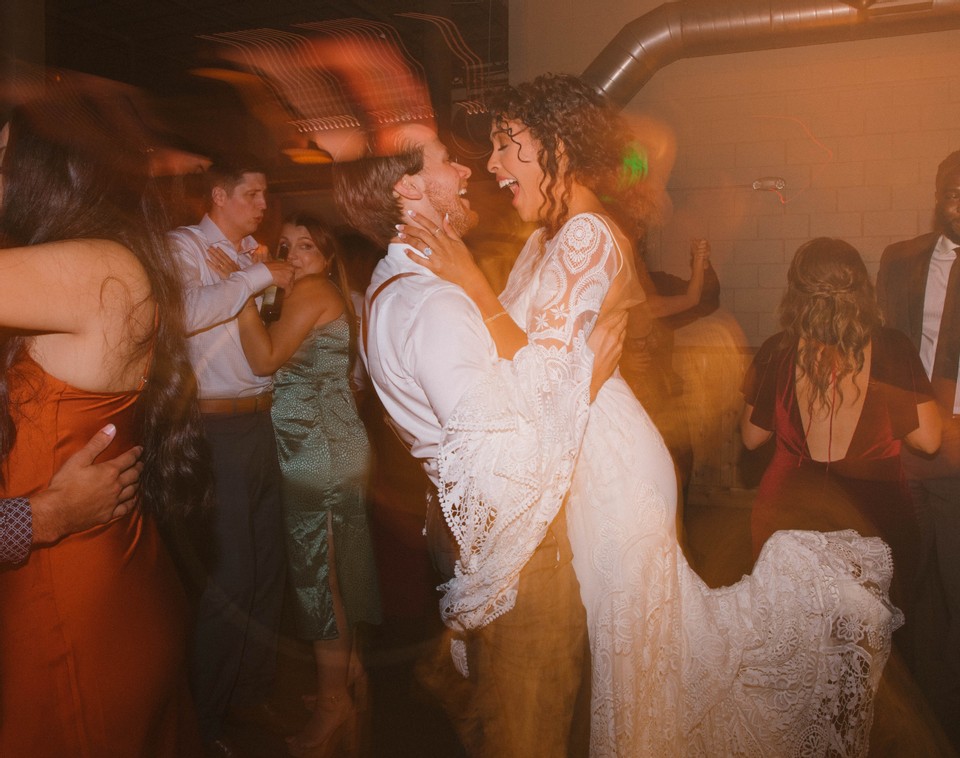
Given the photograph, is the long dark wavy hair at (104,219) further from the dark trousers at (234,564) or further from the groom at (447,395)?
the dark trousers at (234,564)

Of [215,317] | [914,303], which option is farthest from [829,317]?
[215,317]

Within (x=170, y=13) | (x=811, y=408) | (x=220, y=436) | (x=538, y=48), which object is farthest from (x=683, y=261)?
(x=170, y=13)

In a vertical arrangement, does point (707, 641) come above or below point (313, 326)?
below

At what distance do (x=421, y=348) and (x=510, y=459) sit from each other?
0.89ft

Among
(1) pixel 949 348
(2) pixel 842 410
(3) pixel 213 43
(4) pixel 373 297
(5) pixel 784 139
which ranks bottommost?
(2) pixel 842 410

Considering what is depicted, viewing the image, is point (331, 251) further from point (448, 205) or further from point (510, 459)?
point (510, 459)

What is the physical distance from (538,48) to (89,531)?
21.0ft

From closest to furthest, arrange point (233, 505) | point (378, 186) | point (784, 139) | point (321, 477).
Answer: point (378, 186) → point (233, 505) → point (321, 477) → point (784, 139)

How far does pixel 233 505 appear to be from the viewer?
2527 millimetres

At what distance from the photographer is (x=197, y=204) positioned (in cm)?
309

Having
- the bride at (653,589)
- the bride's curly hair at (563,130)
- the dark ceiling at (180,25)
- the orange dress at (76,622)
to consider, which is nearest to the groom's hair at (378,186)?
the bride at (653,589)

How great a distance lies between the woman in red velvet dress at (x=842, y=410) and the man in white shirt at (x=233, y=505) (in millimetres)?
1855

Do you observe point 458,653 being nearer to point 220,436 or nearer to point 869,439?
point 220,436

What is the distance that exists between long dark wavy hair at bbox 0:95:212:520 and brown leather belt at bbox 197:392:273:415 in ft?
3.57
